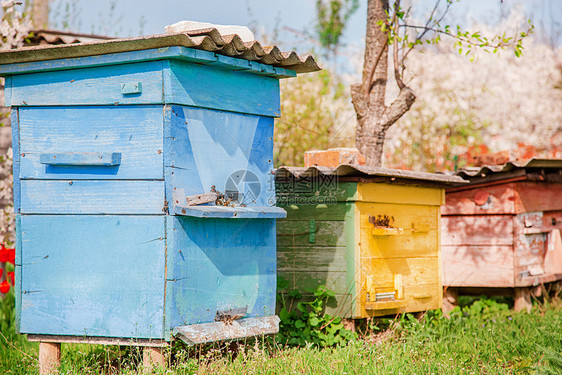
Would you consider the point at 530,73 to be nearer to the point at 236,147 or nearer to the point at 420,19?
the point at 420,19

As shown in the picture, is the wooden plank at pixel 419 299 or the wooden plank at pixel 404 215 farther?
the wooden plank at pixel 419 299

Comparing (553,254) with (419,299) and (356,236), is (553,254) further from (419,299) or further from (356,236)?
(356,236)

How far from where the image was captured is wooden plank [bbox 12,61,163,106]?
3447 mm

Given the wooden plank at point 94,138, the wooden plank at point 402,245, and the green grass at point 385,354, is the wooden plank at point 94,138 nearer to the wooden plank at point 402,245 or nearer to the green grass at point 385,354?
the green grass at point 385,354

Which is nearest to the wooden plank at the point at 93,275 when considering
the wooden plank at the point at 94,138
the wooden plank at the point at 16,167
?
the wooden plank at the point at 16,167

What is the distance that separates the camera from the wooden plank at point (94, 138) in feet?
11.3

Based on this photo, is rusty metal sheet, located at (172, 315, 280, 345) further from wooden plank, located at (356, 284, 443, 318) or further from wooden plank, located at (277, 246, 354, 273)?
wooden plank, located at (356, 284, 443, 318)

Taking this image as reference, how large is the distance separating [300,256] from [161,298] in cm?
167

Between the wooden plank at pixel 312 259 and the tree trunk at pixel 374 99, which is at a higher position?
the tree trunk at pixel 374 99

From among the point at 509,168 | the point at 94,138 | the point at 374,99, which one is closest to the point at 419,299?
the point at 509,168

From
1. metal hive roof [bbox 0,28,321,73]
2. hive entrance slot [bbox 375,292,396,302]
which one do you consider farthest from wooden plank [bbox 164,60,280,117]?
hive entrance slot [bbox 375,292,396,302]

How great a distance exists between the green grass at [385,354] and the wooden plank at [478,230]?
0.85 metres

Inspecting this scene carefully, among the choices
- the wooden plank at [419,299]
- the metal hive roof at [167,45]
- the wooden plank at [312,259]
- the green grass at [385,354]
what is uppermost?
the metal hive roof at [167,45]

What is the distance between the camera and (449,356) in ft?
14.0
